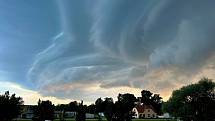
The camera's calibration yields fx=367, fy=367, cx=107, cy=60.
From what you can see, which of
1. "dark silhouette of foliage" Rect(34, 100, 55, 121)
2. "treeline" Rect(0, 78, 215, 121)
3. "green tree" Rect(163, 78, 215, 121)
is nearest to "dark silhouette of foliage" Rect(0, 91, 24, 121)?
"treeline" Rect(0, 78, 215, 121)

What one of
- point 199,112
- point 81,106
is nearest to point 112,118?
point 81,106

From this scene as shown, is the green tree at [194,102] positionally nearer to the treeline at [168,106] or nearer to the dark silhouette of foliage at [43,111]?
the treeline at [168,106]

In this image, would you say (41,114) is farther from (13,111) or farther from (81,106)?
(13,111)

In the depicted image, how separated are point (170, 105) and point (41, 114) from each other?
153 ft

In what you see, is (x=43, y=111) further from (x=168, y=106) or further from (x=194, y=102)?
(x=168, y=106)

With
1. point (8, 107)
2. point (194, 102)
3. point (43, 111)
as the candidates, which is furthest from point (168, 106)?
point (8, 107)

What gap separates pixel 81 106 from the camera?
84438 mm

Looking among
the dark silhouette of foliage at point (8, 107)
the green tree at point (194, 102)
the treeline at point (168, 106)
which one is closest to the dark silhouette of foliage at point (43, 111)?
the treeline at point (168, 106)

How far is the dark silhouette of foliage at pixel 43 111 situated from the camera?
83.6 m

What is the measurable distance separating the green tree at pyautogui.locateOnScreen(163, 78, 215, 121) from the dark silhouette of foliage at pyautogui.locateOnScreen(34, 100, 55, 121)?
37732mm

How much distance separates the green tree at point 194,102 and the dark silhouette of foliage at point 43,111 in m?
37.7

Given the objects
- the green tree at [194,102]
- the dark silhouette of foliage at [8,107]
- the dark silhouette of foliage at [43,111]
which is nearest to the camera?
the dark silhouette of foliage at [8,107]

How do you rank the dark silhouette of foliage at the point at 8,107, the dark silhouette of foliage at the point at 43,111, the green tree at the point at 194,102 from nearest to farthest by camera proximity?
1. the dark silhouette of foliage at the point at 8,107
2. the dark silhouette of foliage at the point at 43,111
3. the green tree at the point at 194,102

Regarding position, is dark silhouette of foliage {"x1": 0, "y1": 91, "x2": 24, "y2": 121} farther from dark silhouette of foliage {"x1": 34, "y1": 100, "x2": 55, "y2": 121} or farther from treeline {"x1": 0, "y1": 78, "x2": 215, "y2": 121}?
dark silhouette of foliage {"x1": 34, "y1": 100, "x2": 55, "y2": 121}
